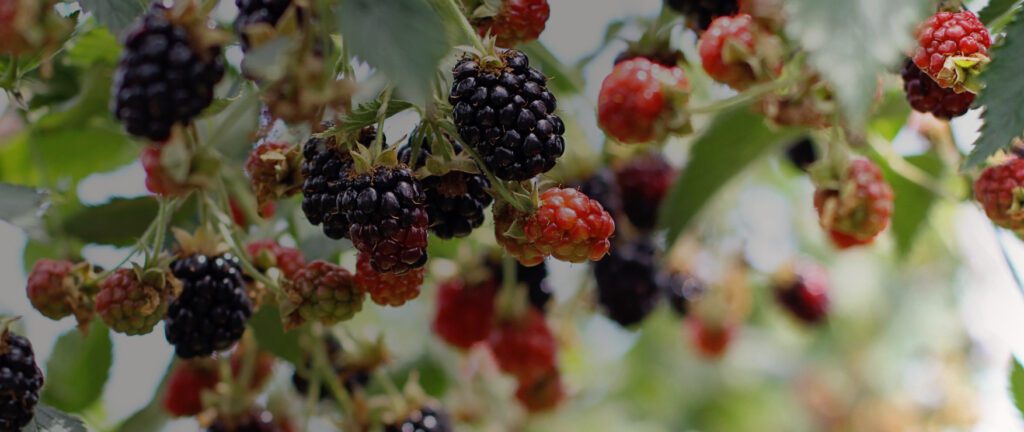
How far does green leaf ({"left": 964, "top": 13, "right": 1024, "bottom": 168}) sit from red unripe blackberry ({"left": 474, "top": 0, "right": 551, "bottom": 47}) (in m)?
0.32

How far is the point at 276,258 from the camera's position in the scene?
1017 millimetres

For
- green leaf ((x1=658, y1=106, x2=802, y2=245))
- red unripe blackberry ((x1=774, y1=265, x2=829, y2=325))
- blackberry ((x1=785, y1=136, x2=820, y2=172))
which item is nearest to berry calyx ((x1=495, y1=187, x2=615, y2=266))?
green leaf ((x1=658, y1=106, x2=802, y2=245))

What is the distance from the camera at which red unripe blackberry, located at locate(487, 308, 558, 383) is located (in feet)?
4.72

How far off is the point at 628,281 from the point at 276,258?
0.51m

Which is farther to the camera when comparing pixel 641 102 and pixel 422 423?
pixel 422 423

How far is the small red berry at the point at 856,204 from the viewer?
1016 mm

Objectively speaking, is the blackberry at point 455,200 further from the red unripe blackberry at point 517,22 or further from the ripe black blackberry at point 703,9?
the ripe black blackberry at point 703,9

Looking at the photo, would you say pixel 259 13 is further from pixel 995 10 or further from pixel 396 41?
pixel 995 10

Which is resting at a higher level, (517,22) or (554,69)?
(517,22)

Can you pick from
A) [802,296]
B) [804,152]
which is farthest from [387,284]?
[802,296]

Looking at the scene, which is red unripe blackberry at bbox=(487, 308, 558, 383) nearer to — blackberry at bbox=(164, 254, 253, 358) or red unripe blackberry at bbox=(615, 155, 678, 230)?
red unripe blackberry at bbox=(615, 155, 678, 230)

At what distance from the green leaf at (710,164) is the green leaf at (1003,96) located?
1.68ft

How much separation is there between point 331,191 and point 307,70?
157mm

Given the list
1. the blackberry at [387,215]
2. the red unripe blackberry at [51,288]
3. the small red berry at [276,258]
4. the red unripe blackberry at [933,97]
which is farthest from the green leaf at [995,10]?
the red unripe blackberry at [51,288]
